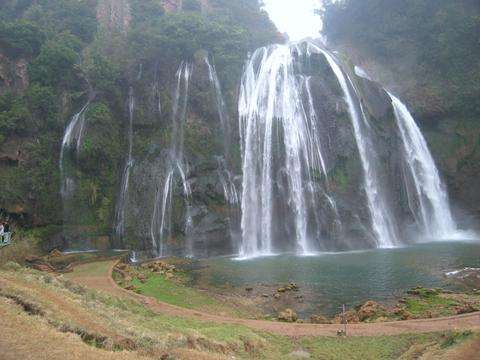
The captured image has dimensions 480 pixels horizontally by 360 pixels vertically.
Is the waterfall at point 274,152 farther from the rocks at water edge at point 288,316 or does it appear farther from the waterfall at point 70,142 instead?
the rocks at water edge at point 288,316

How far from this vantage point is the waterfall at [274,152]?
28189 millimetres

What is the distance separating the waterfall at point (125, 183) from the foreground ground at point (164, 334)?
14.0 meters

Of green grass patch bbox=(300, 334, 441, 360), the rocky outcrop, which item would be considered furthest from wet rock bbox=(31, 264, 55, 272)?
the rocky outcrop

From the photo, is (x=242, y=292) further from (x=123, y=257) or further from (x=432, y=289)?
(x=123, y=257)

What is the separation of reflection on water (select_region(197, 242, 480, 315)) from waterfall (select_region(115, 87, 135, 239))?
6989 millimetres

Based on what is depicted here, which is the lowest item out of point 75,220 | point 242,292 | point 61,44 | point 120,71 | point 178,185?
point 242,292

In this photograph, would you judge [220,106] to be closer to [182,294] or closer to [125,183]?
[125,183]

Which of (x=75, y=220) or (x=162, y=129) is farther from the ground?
(x=162, y=129)

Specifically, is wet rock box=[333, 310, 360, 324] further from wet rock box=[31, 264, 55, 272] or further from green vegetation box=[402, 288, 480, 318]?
wet rock box=[31, 264, 55, 272]

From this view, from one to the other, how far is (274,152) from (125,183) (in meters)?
10.1

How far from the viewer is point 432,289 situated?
633 inches

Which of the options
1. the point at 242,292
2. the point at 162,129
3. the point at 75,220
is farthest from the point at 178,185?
the point at 242,292

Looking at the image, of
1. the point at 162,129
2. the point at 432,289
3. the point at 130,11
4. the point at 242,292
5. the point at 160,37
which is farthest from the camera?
the point at 130,11

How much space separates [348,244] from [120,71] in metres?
20.2
